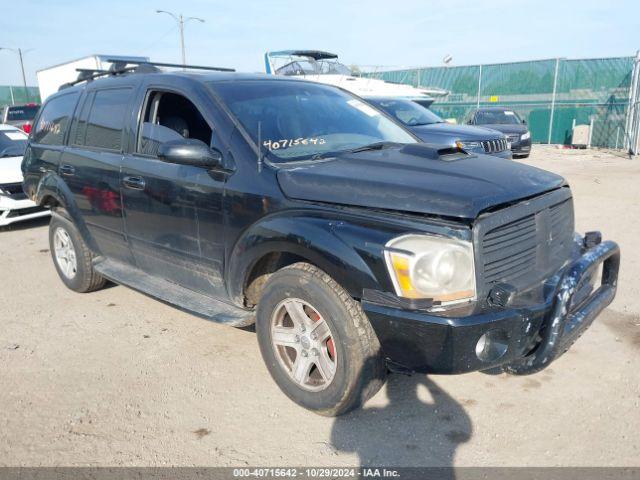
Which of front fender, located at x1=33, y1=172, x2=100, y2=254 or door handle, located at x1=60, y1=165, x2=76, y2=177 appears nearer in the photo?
door handle, located at x1=60, y1=165, x2=76, y2=177

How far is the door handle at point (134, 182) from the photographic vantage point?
3.84 metres

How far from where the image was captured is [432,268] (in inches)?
96.9

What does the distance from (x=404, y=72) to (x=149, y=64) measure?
2536cm

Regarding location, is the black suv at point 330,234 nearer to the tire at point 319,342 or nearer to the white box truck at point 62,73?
the tire at point 319,342

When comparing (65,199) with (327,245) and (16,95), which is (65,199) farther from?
(16,95)

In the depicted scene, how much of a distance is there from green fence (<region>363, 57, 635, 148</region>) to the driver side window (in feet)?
67.3

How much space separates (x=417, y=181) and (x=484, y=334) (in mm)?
820

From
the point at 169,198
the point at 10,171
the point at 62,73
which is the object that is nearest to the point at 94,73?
the point at 169,198

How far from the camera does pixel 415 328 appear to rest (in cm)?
246

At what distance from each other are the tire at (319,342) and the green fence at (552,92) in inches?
825

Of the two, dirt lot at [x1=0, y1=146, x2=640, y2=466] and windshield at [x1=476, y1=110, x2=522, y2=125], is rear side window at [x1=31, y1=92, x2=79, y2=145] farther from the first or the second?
windshield at [x1=476, y1=110, x2=522, y2=125]

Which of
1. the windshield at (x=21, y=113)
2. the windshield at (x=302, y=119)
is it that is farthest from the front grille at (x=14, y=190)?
the windshield at (x=21, y=113)

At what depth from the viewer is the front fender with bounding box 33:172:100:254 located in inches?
187

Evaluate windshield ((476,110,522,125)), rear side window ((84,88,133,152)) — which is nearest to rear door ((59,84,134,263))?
rear side window ((84,88,133,152))
